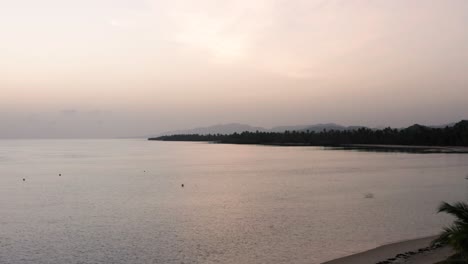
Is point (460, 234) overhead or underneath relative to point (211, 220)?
overhead

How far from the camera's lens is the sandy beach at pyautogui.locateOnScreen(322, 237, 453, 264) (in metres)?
20.2

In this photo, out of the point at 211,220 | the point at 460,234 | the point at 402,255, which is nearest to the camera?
the point at 460,234

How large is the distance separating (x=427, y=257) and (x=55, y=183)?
56152 millimetres

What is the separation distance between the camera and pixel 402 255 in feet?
70.8

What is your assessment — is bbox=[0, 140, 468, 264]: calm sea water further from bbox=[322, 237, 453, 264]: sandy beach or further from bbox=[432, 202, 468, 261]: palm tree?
bbox=[432, 202, 468, 261]: palm tree

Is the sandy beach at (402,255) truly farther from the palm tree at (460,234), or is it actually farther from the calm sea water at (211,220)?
the palm tree at (460,234)

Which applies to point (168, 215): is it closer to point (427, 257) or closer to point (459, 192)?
point (427, 257)

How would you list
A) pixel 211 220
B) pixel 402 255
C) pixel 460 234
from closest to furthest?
pixel 460 234 < pixel 402 255 < pixel 211 220

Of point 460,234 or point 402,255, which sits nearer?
point 460,234

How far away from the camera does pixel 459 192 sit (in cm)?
5066

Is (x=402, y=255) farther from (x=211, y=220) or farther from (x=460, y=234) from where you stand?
(x=211, y=220)

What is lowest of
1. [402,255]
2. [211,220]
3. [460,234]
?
[211,220]

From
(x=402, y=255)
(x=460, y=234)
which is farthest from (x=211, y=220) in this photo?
(x=460, y=234)

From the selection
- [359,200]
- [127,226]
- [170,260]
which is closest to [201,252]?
[170,260]
